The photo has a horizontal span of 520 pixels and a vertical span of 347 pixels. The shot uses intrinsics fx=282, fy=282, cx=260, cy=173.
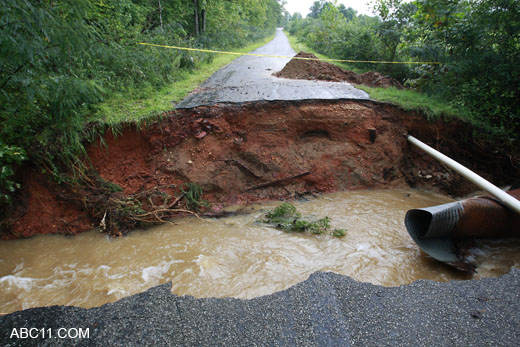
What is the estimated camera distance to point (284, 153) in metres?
6.12

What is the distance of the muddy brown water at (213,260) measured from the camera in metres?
3.44

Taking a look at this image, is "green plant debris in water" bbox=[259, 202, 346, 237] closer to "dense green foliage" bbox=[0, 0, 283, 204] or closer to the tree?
"dense green foliage" bbox=[0, 0, 283, 204]

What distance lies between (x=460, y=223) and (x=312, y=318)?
2.71 meters

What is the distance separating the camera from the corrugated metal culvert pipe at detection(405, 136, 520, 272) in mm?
3748

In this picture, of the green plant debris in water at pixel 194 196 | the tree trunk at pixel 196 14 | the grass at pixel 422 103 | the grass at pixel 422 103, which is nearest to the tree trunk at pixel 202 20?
the tree trunk at pixel 196 14

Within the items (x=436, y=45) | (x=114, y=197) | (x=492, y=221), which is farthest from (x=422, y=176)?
(x=114, y=197)

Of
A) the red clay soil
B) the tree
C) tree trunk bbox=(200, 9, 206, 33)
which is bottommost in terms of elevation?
the red clay soil

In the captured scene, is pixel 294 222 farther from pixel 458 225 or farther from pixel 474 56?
pixel 474 56

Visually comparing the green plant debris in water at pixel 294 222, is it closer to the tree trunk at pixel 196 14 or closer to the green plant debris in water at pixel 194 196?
the green plant debris in water at pixel 194 196

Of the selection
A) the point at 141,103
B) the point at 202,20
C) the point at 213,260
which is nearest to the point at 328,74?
the point at 141,103

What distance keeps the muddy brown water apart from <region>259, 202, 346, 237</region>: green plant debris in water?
142 millimetres

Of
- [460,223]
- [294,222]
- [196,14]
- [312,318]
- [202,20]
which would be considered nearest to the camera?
[312,318]

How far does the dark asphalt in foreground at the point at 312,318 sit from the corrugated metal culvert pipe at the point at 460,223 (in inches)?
31.1

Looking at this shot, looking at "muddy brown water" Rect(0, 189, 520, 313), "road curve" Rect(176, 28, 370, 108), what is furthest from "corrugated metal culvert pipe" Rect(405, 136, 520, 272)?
"road curve" Rect(176, 28, 370, 108)
